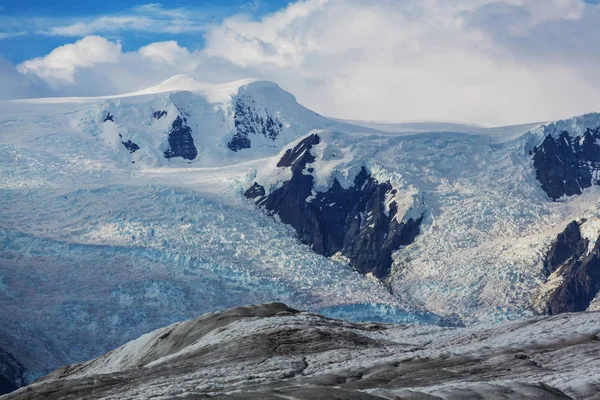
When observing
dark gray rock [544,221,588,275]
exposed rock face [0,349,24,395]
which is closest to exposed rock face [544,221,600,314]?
dark gray rock [544,221,588,275]

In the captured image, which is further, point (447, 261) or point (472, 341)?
point (447, 261)

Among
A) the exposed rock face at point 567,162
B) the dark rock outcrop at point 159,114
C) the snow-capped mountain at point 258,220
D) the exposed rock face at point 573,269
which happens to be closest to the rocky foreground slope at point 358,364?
the snow-capped mountain at point 258,220

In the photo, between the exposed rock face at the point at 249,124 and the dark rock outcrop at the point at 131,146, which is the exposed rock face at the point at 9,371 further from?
the exposed rock face at the point at 249,124

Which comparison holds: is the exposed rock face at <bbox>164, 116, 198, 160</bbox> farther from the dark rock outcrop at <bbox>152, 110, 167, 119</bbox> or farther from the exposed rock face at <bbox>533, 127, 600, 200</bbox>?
the exposed rock face at <bbox>533, 127, 600, 200</bbox>

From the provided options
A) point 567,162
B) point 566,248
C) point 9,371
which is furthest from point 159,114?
point 9,371

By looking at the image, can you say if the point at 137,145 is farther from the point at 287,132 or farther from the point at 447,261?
the point at 447,261

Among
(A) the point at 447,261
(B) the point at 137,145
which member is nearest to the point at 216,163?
(B) the point at 137,145
